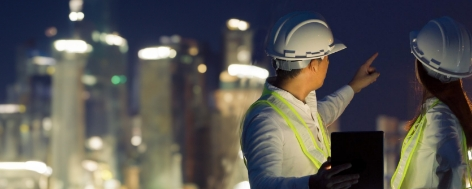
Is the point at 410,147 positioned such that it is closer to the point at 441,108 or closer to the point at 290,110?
the point at 441,108

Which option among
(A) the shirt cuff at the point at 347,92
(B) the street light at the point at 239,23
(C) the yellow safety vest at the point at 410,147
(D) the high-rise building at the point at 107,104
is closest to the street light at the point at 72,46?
(D) the high-rise building at the point at 107,104

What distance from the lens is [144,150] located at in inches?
1479

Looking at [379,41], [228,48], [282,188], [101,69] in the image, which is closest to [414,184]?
[282,188]

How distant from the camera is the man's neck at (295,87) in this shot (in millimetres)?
1506

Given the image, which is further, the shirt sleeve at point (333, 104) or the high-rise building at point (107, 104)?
the high-rise building at point (107, 104)

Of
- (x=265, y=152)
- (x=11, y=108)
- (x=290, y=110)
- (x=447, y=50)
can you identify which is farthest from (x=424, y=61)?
(x=11, y=108)

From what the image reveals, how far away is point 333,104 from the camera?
1.88m

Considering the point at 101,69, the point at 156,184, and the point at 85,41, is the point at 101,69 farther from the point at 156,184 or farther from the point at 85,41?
the point at 156,184

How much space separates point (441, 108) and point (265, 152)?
1.44ft

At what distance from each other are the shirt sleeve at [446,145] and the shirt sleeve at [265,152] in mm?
347

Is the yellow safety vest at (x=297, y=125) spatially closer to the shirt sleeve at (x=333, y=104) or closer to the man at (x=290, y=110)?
the man at (x=290, y=110)

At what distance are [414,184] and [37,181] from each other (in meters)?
30.2

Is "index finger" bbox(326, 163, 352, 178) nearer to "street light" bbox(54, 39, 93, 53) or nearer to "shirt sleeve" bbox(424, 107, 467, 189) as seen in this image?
"shirt sleeve" bbox(424, 107, 467, 189)

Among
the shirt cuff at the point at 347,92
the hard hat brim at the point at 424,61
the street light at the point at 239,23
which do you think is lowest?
the shirt cuff at the point at 347,92
